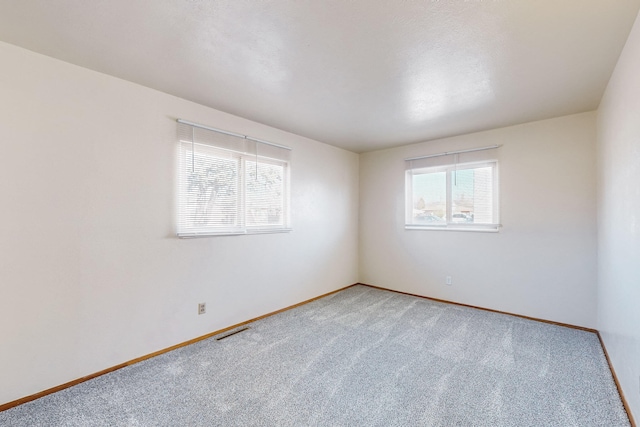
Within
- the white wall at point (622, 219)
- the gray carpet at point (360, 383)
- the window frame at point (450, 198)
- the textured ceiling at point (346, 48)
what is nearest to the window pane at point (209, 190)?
the textured ceiling at point (346, 48)

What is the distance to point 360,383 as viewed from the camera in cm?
205

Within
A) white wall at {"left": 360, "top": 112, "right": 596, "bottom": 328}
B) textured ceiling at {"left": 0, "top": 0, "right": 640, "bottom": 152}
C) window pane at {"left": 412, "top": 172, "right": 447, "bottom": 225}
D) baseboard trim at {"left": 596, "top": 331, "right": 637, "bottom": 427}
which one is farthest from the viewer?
window pane at {"left": 412, "top": 172, "right": 447, "bottom": 225}

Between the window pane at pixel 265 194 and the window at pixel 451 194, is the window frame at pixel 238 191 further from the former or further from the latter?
the window at pixel 451 194

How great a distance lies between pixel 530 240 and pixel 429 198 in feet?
4.30

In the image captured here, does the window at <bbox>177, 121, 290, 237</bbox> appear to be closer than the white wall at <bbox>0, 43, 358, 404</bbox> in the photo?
No

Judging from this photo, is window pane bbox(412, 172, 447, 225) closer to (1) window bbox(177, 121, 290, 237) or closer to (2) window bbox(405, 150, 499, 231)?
(2) window bbox(405, 150, 499, 231)

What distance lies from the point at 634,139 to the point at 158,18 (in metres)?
2.80

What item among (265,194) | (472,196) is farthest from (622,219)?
(265,194)

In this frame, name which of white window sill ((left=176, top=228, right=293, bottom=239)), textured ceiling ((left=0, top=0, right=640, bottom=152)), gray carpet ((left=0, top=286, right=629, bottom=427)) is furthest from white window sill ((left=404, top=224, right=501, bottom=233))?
white window sill ((left=176, top=228, right=293, bottom=239))

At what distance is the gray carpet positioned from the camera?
171 centimetres

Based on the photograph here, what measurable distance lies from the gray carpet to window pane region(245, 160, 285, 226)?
1227mm

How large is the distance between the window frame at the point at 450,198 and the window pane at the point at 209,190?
101 inches

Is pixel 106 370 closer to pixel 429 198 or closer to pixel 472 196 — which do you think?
pixel 429 198

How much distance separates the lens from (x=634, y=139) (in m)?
1.64
